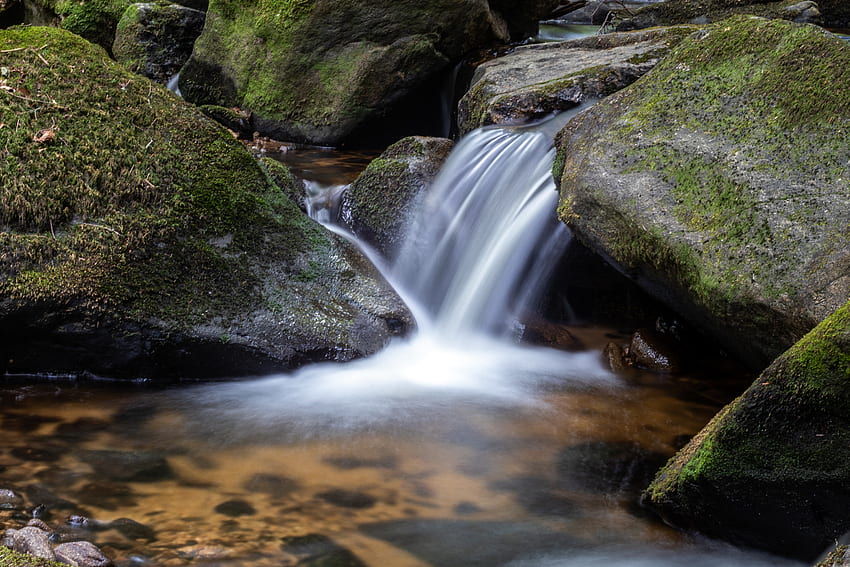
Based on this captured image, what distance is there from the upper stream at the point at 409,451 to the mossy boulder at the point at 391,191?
766mm

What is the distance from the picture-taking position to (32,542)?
2.45m

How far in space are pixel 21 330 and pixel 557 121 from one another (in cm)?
427

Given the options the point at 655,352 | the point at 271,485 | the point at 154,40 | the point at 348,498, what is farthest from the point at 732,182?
the point at 154,40

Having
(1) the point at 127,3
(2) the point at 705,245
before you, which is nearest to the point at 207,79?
(1) the point at 127,3

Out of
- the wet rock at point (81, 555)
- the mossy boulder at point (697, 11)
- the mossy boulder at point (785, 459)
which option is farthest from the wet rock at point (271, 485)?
the mossy boulder at point (697, 11)

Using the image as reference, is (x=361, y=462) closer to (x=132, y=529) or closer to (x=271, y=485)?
(x=271, y=485)

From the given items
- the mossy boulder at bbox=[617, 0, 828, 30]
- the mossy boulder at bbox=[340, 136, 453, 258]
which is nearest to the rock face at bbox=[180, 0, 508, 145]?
the mossy boulder at bbox=[340, 136, 453, 258]

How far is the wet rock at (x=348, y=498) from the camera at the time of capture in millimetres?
3074

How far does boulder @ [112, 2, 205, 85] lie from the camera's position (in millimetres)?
10305

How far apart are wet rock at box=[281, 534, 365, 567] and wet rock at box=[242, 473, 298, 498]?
0.35 meters

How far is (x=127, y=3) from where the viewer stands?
11.1 m

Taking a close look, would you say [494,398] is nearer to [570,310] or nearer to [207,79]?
[570,310]

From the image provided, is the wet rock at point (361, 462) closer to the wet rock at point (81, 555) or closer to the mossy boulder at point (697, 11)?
the wet rock at point (81, 555)

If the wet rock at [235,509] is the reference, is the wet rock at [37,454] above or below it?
above
